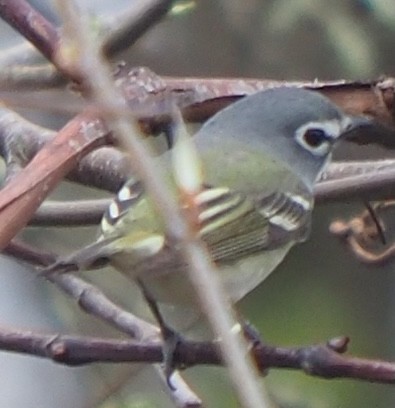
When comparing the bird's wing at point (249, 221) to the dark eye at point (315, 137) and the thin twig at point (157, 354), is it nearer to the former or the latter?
the dark eye at point (315, 137)

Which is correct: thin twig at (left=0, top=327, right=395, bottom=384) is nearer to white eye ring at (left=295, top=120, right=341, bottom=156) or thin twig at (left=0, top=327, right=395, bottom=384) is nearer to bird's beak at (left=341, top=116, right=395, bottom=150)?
bird's beak at (left=341, top=116, right=395, bottom=150)

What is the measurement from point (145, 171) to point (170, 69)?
10.8 ft

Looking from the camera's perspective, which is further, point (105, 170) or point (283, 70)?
point (283, 70)

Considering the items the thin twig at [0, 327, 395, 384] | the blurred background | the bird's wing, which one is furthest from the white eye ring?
the blurred background

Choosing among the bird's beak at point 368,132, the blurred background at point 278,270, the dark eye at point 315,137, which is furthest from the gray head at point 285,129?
the blurred background at point 278,270

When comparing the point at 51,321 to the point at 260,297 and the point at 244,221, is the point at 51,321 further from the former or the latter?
the point at 244,221

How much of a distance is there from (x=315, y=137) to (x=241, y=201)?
0.90 ft

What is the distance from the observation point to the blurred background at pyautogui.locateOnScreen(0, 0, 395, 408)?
3277 mm

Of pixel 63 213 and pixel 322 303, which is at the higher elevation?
pixel 63 213

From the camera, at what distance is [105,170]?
1.95 meters

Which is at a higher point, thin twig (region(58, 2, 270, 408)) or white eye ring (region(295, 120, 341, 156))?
thin twig (region(58, 2, 270, 408))

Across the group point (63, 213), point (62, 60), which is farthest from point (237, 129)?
point (62, 60)

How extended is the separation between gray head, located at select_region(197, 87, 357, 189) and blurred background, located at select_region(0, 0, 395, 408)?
2.89 feet

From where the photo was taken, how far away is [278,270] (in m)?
3.75
